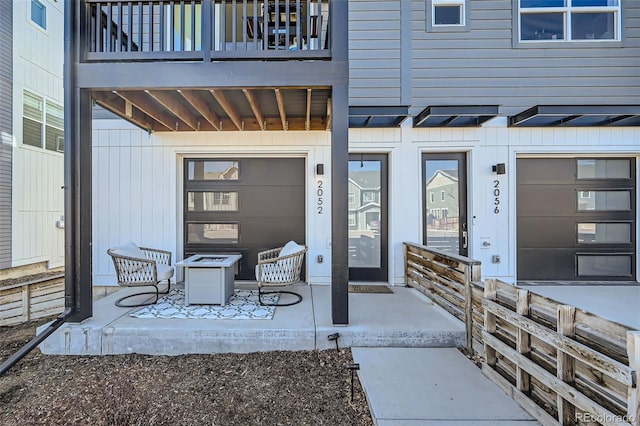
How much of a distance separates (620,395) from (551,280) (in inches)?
168

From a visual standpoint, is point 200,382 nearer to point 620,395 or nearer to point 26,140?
point 620,395

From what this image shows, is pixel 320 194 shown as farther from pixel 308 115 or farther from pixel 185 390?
pixel 185 390

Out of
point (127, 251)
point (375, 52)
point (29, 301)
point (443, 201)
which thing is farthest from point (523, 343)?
point (29, 301)

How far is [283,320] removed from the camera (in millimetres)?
3424

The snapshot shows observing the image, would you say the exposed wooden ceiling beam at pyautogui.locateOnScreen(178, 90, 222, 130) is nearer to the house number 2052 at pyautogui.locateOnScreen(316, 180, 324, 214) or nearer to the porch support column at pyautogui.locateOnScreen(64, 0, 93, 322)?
the porch support column at pyautogui.locateOnScreen(64, 0, 93, 322)

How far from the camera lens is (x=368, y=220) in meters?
5.38

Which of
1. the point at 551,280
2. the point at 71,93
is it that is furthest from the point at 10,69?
the point at 551,280

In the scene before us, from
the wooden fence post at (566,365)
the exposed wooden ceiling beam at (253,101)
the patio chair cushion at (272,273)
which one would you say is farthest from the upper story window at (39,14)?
the wooden fence post at (566,365)

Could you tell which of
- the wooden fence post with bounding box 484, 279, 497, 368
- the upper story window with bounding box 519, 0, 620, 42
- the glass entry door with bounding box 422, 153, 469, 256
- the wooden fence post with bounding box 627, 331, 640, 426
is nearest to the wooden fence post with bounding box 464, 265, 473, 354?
the wooden fence post with bounding box 484, 279, 497, 368

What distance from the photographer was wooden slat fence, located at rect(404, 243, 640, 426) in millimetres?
1601

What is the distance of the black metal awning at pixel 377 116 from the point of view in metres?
4.56

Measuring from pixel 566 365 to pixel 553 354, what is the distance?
16 cm

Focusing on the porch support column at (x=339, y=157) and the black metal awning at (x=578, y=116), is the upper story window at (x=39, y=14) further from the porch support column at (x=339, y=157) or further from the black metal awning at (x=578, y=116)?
the black metal awning at (x=578, y=116)

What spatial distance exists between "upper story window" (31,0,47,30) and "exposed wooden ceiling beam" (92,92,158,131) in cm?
507
